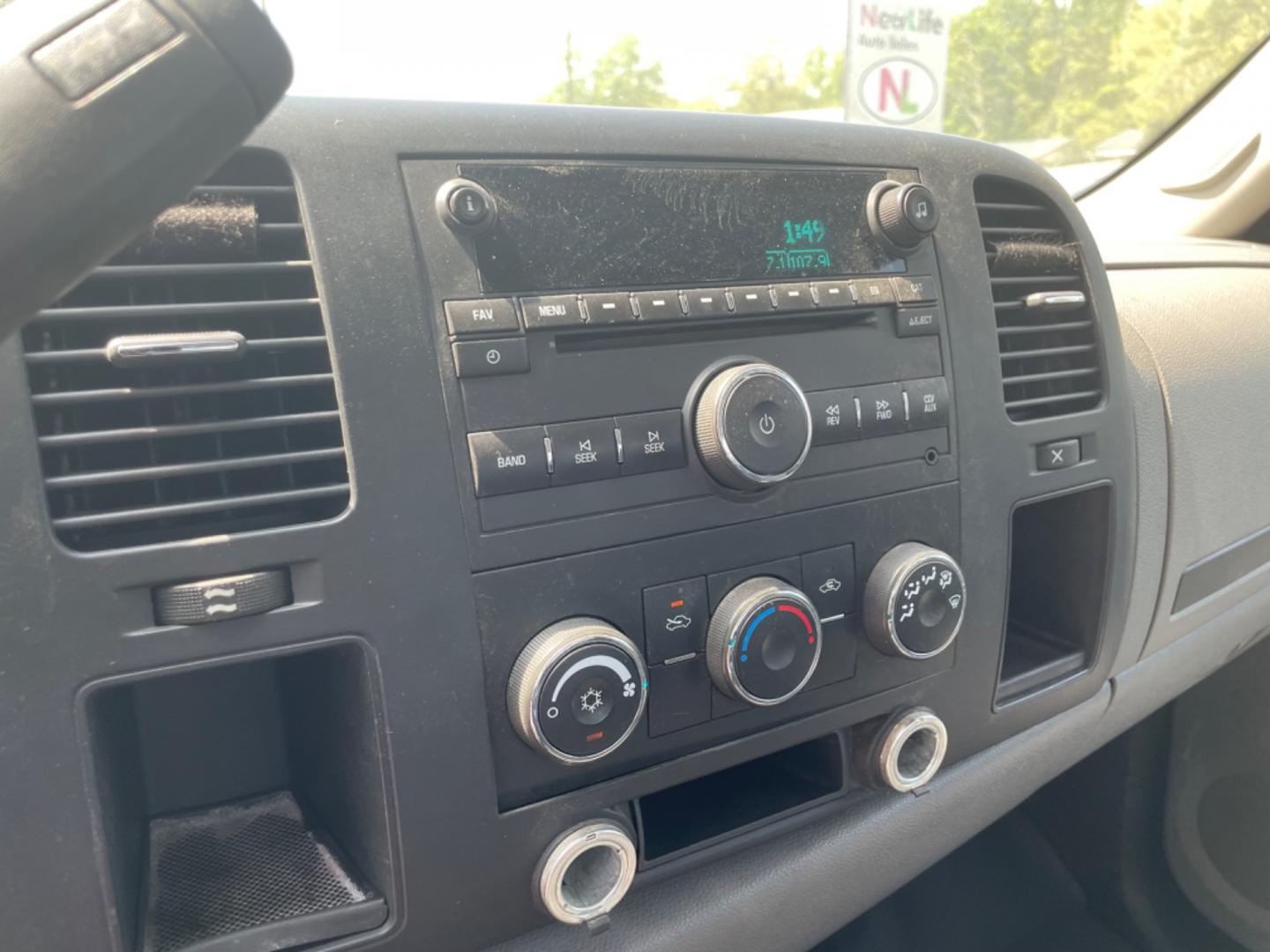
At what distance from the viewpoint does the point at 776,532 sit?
33.7 inches

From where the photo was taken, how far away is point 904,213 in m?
0.90

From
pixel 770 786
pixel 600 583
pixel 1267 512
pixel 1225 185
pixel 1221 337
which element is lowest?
pixel 770 786

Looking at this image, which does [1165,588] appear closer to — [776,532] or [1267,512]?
[1267,512]

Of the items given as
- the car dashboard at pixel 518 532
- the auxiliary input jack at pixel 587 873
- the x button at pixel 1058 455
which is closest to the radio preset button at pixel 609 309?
the car dashboard at pixel 518 532

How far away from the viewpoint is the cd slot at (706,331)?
764 mm

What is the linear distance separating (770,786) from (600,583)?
36 centimetres

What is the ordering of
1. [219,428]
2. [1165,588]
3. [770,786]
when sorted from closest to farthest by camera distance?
[219,428], [770,786], [1165,588]

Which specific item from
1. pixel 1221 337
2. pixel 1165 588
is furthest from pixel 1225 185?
pixel 1165 588

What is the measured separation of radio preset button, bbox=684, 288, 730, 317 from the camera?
31.5 inches

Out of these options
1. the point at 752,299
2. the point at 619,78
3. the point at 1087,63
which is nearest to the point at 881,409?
the point at 752,299

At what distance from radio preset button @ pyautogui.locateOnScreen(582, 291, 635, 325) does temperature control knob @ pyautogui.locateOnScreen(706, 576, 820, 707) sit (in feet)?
0.80

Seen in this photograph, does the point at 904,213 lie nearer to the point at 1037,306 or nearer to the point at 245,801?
the point at 1037,306

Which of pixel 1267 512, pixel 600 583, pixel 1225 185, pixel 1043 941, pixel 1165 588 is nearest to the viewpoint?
pixel 600 583

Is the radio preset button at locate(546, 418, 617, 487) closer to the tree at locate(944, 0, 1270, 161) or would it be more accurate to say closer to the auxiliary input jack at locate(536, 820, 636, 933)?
the auxiliary input jack at locate(536, 820, 636, 933)
